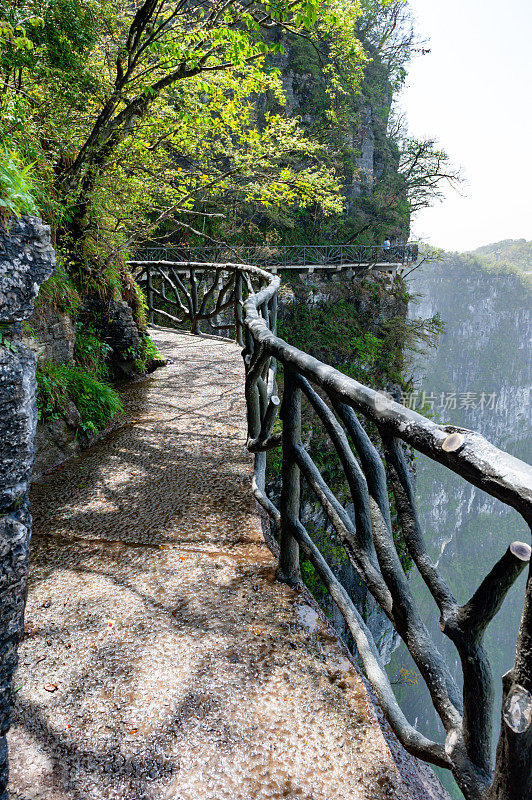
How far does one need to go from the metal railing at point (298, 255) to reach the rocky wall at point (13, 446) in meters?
15.9

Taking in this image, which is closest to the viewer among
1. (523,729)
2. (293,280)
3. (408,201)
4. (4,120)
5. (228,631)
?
(523,729)

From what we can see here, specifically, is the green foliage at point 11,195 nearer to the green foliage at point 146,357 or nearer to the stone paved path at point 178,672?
the stone paved path at point 178,672

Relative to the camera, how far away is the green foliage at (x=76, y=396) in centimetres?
339

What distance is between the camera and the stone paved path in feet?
3.96

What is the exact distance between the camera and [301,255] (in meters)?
22.7

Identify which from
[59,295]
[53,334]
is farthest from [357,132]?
[53,334]

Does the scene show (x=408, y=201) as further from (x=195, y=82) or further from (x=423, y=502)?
(x=423, y=502)

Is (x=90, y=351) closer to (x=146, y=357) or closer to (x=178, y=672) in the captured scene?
(x=146, y=357)

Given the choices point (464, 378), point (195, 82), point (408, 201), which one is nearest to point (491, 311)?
point (464, 378)

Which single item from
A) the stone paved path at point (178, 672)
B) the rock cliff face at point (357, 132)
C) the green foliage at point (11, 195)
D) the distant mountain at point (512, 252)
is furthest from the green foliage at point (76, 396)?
the distant mountain at point (512, 252)

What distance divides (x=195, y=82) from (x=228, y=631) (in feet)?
20.4

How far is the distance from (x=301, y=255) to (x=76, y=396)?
20.5m

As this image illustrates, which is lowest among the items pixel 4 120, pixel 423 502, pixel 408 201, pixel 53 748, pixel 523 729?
pixel 423 502

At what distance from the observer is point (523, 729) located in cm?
59
